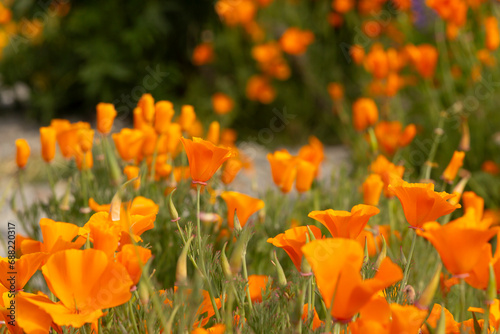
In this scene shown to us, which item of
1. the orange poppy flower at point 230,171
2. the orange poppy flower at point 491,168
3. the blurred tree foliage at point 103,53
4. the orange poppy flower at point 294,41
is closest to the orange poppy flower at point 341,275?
the orange poppy flower at point 230,171

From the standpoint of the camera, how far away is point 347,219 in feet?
3.02

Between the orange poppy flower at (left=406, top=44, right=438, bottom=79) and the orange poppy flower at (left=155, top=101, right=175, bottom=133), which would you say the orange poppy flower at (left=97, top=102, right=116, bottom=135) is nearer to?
the orange poppy flower at (left=155, top=101, right=175, bottom=133)

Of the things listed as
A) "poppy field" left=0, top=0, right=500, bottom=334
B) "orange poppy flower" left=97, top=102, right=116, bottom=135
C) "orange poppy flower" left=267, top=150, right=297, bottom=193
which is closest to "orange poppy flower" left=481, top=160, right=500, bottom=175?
"poppy field" left=0, top=0, right=500, bottom=334

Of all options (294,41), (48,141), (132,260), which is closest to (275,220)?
(48,141)

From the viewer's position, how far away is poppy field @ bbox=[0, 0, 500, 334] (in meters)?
0.82

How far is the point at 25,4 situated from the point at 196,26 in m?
1.56

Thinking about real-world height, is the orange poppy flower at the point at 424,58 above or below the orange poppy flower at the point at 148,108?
below

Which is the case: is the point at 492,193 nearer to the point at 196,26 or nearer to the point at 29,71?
the point at 196,26

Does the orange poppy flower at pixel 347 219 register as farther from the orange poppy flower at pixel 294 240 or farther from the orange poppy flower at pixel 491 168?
the orange poppy flower at pixel 491 168

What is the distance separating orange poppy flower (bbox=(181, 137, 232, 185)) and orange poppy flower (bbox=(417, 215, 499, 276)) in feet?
1.18

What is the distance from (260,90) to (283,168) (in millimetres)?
3128

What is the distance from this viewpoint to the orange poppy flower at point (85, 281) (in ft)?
2.75

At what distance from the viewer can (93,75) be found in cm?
500

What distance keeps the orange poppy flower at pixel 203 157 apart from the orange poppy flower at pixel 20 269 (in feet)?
0.93
